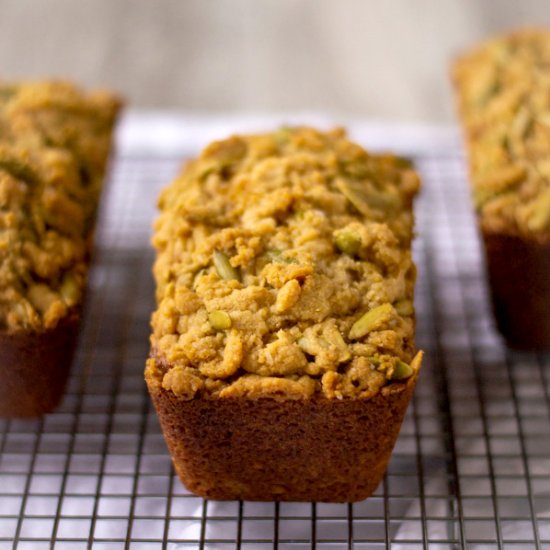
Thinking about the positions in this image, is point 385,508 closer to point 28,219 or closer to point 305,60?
point 28,219

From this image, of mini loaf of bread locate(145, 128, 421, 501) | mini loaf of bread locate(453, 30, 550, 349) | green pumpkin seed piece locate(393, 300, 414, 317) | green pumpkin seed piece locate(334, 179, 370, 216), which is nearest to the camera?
mini loaf of bread locate(145, 128, 421, 501)

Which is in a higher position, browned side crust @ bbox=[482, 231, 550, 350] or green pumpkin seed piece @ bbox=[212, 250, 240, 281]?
green pumpkin seed piece @ bbox=[212, 250, 240, 281]

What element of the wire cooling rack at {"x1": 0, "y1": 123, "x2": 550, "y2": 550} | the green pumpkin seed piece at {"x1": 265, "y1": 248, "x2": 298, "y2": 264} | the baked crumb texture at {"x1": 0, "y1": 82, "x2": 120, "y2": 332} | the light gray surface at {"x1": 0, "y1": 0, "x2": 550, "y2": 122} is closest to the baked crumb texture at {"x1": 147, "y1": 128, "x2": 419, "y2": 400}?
the green pumpkin seed piece at {"x1": 265, "y1": 248, "x2": 298, "y2": 264}

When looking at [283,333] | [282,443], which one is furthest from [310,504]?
[283,333]

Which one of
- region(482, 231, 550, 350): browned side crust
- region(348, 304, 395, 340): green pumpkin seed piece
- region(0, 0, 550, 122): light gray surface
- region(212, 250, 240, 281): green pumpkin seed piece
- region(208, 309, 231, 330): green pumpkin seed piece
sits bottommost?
region(0, 0, 550, 122): light gray surface

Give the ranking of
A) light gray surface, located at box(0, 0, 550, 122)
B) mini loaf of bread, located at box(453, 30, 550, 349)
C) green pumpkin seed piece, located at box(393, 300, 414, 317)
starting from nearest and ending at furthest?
1. green pumpkin seed piece, located at box(393, 300, 414, 317)
2. mini loaf of bread, located at box(453, 30, 550, 349)
3. light gray surface, located at box(0, 0, 550, 122)

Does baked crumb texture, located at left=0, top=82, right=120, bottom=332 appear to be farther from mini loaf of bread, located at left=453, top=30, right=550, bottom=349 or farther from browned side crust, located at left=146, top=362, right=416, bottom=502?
mini loaf of bread, located at left=453, top=30, right=550, bottom=349

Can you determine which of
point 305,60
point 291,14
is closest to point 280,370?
point 305,60

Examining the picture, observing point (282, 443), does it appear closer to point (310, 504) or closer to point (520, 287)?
point (310, 504)

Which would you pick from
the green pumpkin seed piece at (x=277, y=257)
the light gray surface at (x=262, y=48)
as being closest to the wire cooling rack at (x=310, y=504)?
the green pumpkin seed piece at (x=277, y=257)
